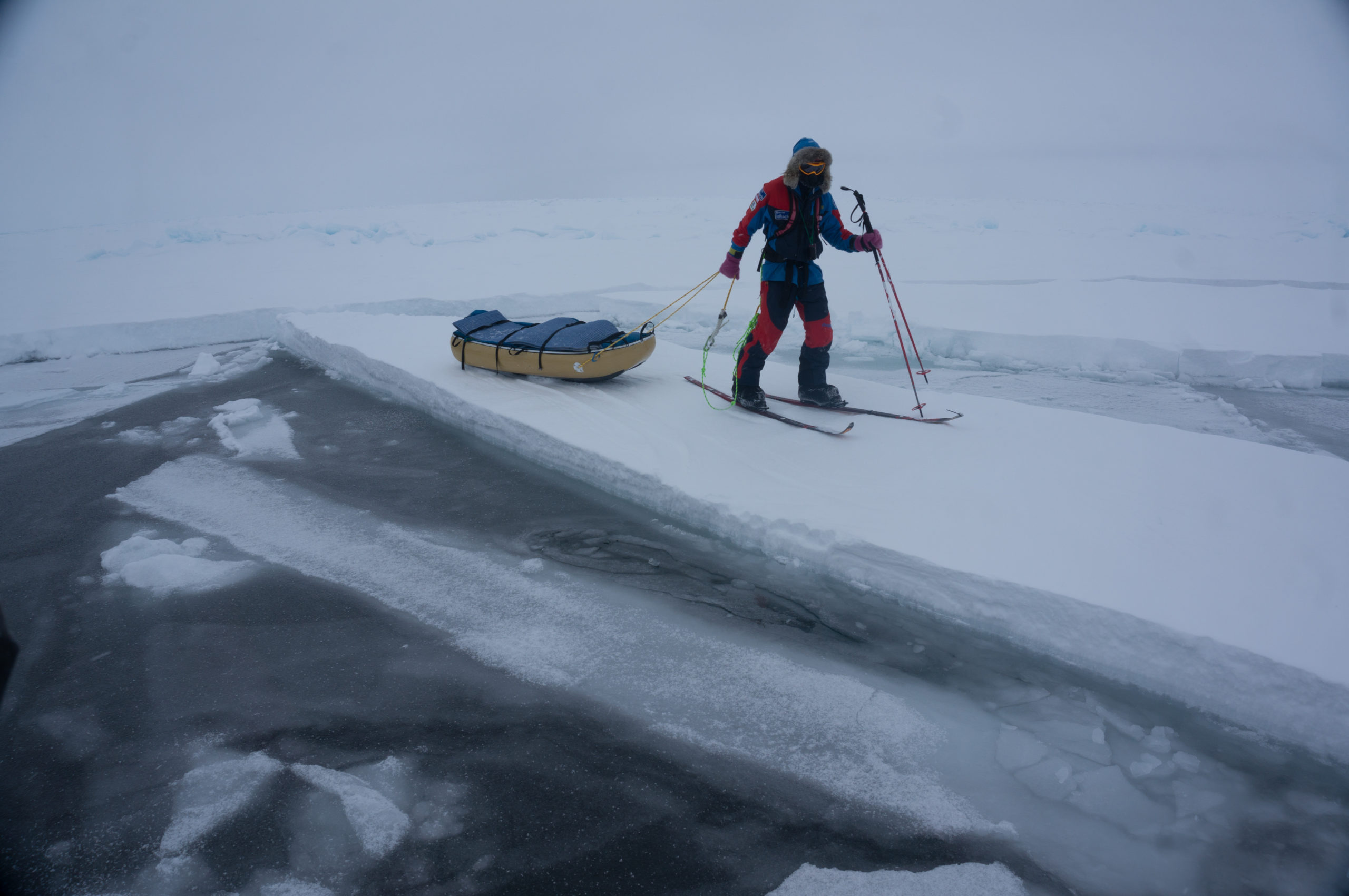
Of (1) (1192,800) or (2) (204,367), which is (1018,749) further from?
(2) (204,367)

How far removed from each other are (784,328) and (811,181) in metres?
0.82

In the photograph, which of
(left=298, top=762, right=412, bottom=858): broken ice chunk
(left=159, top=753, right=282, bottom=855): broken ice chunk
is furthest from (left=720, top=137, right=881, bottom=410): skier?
(left=159, top=753, right=282, bottom=855): broken ice chunk

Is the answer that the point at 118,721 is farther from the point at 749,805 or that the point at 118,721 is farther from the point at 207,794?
A: the point at 749,805

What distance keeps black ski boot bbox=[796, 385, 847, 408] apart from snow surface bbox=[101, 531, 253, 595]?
3.08 metres

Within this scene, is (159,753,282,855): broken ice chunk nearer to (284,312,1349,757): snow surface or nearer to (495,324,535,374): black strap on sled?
(284,312,1349,757): snow surface

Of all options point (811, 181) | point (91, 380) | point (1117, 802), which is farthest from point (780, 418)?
point (91, 380)

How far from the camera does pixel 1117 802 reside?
6.28 ft

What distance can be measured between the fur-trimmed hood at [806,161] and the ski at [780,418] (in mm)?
1281

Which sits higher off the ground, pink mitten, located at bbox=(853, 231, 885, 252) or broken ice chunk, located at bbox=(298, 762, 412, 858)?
pink mitten, located at bbox=(853, 231, 885, 252)

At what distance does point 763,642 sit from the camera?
2.55 metres

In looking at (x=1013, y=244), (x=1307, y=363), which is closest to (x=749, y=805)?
(x=1307, y=363)

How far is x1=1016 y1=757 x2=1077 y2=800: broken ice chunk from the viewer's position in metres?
1.94

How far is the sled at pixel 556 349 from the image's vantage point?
482 centimetres

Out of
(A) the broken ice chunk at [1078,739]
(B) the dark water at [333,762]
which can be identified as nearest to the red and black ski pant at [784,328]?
(B) the dark water at [333,762]
